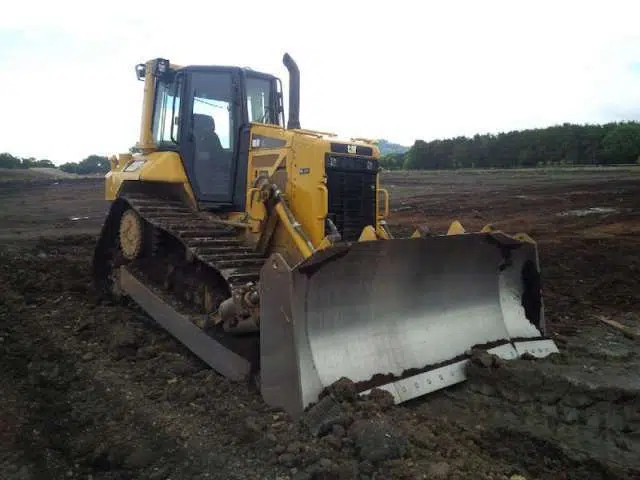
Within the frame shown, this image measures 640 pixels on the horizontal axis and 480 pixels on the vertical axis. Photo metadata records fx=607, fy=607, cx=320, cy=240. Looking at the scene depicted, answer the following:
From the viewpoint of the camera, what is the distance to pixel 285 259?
19.2 ft

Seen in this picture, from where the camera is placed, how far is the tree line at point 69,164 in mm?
40656

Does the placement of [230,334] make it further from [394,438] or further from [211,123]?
[211,123]

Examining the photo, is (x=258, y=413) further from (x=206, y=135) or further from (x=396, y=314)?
Result: (x=206, y=135)

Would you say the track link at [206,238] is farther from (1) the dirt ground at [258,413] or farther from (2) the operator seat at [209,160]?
(1) the dirt ground at [258,413]

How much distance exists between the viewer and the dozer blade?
14.2 feet

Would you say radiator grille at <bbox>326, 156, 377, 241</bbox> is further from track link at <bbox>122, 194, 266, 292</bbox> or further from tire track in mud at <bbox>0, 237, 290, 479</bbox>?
tire track in mud at <bbox>0, 237, 290, 479</bbox>

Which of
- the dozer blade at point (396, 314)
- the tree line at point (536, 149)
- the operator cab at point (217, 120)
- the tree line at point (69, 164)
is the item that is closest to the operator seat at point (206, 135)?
the operator cab at point (217, 120)

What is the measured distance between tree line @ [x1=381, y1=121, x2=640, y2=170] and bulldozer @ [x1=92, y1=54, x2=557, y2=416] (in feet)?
105

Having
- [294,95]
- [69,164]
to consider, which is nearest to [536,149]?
[69,164]

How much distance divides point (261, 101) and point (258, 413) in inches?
153

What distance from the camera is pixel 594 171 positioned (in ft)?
92.5

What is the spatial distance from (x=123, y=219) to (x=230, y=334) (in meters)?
2.70

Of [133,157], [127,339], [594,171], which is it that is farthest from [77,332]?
[594,171]

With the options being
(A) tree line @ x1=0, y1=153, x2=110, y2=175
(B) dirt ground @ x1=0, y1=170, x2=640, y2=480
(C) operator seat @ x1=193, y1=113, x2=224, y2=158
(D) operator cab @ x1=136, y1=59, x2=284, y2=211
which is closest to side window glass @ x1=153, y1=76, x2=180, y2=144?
(D) operator cab @ x1=136, y1=59, x2=284, y2=211
